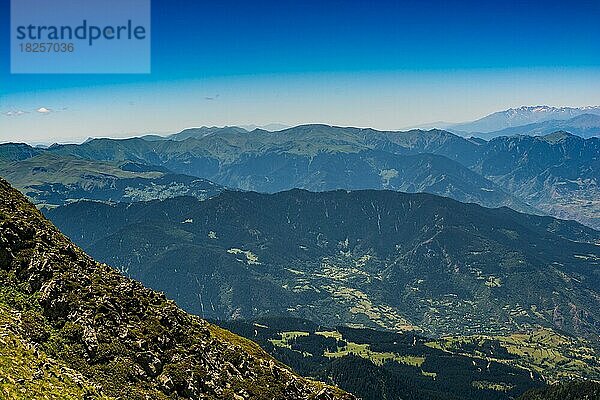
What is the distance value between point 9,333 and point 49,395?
19.5 m

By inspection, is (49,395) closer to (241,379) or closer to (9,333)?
(9,333)

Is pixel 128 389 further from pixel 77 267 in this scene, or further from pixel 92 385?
pixel 77 267

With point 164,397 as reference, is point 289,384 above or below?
below

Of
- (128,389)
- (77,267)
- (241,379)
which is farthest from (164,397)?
(77,267)

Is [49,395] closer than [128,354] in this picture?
Yes

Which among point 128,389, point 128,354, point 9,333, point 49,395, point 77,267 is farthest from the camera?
point 77,267

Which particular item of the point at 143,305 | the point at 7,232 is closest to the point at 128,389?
the point at 143,305

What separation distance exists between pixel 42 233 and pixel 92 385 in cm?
5169

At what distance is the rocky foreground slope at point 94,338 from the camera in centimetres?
7931

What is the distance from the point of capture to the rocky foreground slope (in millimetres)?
79312

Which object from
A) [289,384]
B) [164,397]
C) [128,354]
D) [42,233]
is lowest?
[289,384]

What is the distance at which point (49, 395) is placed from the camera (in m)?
→ 64.8

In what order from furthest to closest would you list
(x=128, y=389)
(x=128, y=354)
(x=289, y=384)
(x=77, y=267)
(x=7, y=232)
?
(x=289, y=384) < (x=77, y=267) < (x=7, y=232) < (x=128, y=354) < (x=128, y=389)

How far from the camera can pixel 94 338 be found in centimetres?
9656
